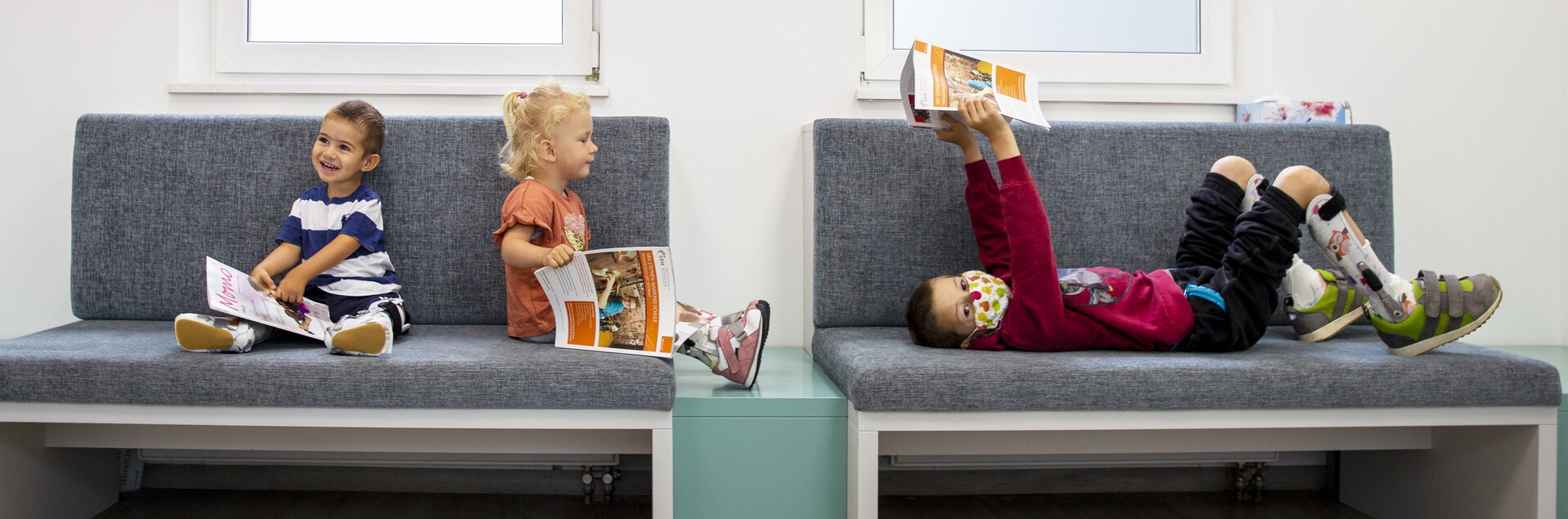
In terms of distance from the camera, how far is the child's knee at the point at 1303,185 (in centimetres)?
182

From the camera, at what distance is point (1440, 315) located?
1.74 m

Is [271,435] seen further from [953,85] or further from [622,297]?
[953,85]

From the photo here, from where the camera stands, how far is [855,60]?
231 cm

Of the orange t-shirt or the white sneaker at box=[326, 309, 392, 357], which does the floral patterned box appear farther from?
the white sneaker at box=[326, 309, 392, 357]

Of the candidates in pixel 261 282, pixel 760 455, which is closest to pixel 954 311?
pixel 760 455

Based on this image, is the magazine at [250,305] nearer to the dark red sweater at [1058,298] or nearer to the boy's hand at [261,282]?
the boy's hand at [261,282]

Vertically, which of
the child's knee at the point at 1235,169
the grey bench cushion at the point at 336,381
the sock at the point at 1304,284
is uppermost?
the child's knee at the point at 1235,169

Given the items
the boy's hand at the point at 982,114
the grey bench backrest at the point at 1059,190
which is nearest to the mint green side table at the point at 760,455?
the grey bench backrest at the point at 1059,190

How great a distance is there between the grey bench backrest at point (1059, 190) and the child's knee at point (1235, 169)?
0.40ft

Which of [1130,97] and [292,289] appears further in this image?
[1130,97]

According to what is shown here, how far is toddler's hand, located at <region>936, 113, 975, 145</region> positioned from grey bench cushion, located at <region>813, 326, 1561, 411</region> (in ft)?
1.46

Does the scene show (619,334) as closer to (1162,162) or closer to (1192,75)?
(1162,162)

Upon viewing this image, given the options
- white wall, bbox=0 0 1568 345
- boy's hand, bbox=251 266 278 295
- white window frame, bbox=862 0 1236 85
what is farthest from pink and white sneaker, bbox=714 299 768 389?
white window frame, bbox=862 0 1236 85

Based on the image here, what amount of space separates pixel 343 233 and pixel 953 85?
114 centimetres
